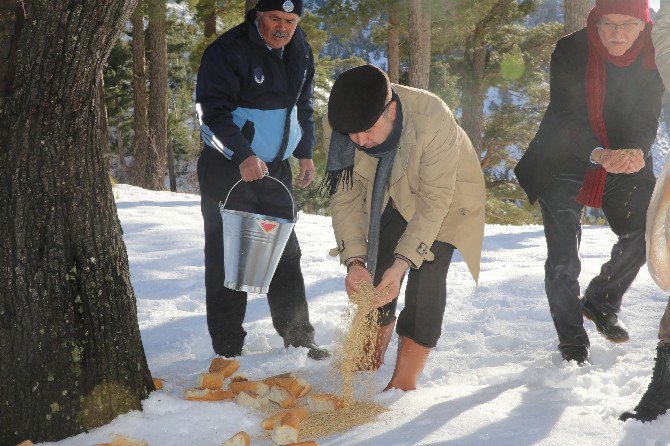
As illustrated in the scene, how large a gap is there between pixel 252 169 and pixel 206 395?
1017 mm

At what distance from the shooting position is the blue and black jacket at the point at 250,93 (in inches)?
134

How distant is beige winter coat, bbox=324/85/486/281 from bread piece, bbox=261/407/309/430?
69 centimetres

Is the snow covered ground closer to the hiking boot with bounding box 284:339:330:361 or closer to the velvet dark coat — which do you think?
the hiking boot with bounding box 284:339:330:361

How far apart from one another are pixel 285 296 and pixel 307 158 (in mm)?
781

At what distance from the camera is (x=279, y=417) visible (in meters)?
2.76

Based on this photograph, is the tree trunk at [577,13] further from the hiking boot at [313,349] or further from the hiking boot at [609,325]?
the hiking boot at [313,349]

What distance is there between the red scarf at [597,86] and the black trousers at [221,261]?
1503 mm

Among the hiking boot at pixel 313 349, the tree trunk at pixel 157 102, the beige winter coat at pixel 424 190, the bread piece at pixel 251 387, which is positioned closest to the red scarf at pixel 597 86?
the beige winter coat at pixel 424 190

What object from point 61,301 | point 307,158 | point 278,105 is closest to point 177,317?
point 307,158

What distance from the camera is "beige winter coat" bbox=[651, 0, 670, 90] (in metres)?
2.62

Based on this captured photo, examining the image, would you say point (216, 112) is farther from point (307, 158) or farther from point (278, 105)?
point (307, 158)

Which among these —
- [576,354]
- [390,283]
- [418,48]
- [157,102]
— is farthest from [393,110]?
[157,102]

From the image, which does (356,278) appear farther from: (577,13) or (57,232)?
(577,13)

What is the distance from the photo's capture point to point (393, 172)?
120 inches
